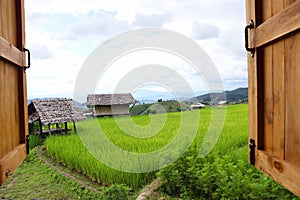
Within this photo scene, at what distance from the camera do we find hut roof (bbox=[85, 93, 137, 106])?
815 centimetres

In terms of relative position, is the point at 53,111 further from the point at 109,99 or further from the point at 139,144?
the point at 139,144

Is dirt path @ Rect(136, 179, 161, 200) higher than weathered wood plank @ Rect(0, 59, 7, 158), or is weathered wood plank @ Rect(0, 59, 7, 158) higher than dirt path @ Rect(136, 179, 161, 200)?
weathered wood plank @ Rect(0, 59, 7, 158)

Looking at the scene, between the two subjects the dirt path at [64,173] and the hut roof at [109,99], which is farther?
the hut roof at [109,99]

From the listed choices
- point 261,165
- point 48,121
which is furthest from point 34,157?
point 261,165

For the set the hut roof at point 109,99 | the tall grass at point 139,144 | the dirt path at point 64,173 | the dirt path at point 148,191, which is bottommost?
the dirt path at point 64,173

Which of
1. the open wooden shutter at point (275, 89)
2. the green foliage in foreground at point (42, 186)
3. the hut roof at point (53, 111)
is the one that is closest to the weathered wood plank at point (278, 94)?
the open wooden shutter at point (275, 89)

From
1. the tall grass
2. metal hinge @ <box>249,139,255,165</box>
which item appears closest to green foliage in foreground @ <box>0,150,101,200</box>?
the tall grass

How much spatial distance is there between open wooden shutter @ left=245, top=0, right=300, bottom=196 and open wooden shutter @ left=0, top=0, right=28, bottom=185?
1.12 meters

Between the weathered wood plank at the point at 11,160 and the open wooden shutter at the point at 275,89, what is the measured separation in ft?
3.66

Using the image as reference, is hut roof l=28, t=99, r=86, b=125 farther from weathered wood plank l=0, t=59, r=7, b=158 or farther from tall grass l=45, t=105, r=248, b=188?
weathered wood plank l=0, t=59, r=7, b=158

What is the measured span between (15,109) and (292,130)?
1.36m

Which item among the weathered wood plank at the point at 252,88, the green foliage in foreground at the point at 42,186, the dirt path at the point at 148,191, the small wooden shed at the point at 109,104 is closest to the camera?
the weathered wood plank at the point at 252,88

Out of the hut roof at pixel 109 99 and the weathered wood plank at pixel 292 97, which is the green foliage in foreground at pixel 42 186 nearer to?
the weathered wood plank at pixel 292 97

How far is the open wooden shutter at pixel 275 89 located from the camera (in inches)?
36.9
